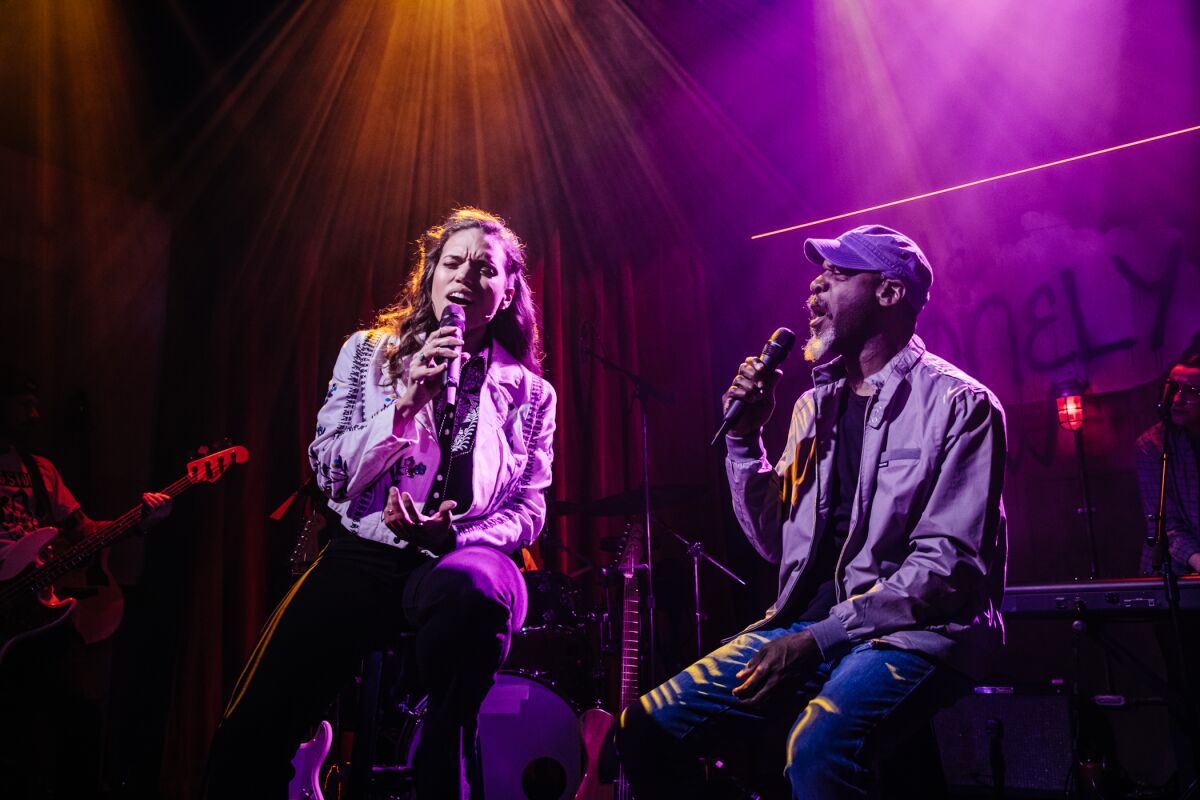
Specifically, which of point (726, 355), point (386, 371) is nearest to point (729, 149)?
point (726, 355)

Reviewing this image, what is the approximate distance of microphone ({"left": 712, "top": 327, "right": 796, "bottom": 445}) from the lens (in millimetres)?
2410

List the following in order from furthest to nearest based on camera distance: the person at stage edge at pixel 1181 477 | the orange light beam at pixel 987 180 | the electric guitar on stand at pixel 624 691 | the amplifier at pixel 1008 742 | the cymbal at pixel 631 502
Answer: the cymbal at pixel 631 502, the orange light beam at pixel 987 180, the person at stage edge at pixel 1181 477, the electric guitar on stand at pixel 624 691, the amplifier at pixel 1008 742

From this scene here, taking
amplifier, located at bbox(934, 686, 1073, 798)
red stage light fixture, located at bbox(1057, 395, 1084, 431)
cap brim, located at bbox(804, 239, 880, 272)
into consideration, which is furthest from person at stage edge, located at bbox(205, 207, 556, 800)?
red stage light fixture, located at bbox(1057, 395, 1084, 431)

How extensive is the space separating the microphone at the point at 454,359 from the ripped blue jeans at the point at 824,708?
105cm

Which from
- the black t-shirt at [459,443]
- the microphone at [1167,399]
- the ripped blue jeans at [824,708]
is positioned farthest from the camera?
the microphone at [1167,399]

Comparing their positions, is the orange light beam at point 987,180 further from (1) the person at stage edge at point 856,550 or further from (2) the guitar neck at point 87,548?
(2) the guitar neck at point 87,548

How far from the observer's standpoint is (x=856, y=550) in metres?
2.29

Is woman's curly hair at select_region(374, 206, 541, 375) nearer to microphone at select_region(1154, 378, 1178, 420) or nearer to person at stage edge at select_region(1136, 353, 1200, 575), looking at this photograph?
microphone at select_region(1154, 378, 1178, 420)

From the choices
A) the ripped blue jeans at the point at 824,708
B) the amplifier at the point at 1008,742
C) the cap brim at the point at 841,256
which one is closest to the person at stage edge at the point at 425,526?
the ripped blue jeans at the point at 824,708

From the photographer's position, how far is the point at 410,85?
6164mm

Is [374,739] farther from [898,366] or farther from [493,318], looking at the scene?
[898,366]

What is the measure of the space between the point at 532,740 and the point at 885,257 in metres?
3.07

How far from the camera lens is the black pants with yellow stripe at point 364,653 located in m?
2.11

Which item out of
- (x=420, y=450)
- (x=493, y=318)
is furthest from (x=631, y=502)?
(x=420, y=450)
